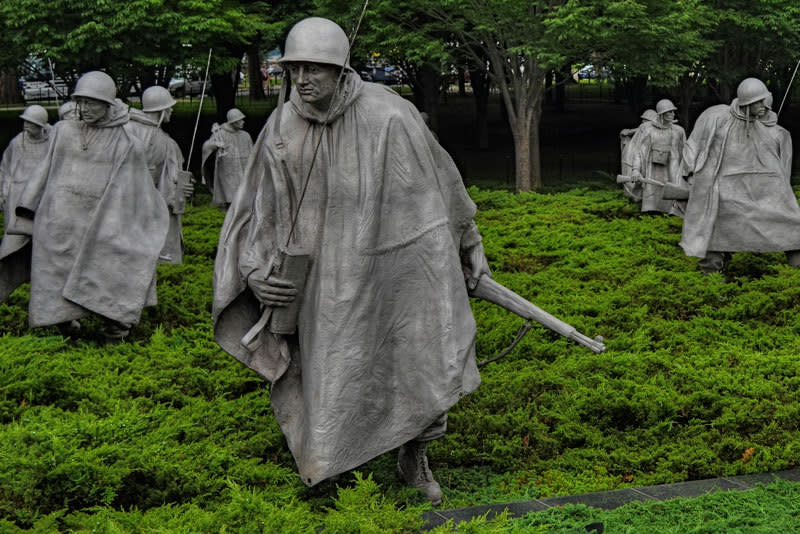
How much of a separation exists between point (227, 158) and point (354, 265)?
1635 cm

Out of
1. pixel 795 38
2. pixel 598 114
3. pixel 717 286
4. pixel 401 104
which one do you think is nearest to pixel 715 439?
pixel 401 104

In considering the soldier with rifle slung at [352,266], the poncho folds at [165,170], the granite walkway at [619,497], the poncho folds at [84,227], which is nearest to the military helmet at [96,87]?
the poncho folds at [84,227]

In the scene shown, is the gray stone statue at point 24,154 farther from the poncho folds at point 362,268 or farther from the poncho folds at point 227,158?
the poncho folds at point 362,268

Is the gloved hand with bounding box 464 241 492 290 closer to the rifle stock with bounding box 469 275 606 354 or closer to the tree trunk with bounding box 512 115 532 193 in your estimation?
the rifle stock with bounding box 469 275 606 354

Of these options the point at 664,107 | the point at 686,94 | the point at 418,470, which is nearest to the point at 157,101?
the point at 418,470

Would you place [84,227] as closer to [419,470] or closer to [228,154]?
[419,470]

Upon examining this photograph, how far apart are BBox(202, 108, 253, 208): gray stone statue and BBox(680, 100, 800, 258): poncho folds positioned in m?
10.0

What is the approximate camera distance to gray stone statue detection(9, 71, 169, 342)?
10812mm

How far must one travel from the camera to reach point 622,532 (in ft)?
18.8

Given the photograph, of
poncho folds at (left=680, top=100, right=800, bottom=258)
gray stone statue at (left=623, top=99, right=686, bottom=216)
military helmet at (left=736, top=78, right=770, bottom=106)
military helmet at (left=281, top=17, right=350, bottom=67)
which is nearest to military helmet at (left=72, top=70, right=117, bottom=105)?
military helmet at (left=281, top=17, right=350, bottom=67)

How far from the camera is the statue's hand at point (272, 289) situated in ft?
20.4

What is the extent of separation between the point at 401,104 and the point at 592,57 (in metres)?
18.2

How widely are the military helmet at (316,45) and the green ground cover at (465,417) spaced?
1.92 metres

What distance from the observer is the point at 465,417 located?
27.3 feet
